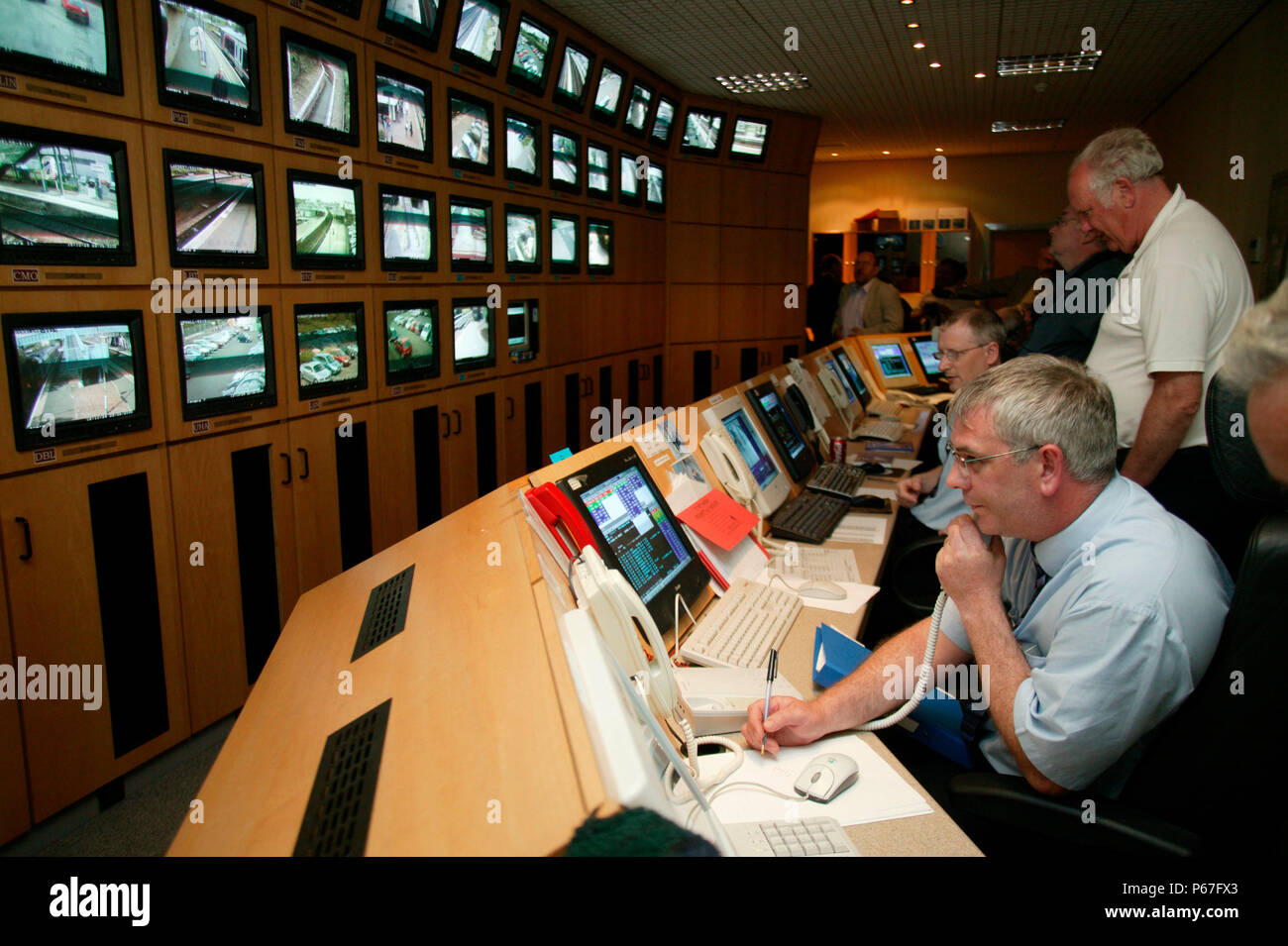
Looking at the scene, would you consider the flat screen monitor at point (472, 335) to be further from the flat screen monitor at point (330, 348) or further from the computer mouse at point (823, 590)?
the computer mouse at point (823, 590)

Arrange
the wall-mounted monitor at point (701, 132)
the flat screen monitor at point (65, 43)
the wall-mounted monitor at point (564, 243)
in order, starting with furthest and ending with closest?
1. the wall-mounted monitor at point (701, 132)
2. the wall-mounted monitor at point (564, 243)
3. the flat screen monitor at point (65, 43)

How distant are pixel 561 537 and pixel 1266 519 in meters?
1.14

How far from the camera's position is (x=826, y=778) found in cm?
133

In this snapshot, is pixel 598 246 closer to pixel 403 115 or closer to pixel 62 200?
pixel 403 115

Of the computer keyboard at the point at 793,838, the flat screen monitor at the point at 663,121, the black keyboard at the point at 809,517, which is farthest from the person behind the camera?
the flat screen monitor at the point at 663,121

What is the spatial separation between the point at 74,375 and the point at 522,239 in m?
2.89

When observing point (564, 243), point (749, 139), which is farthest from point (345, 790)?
point (749, 139)

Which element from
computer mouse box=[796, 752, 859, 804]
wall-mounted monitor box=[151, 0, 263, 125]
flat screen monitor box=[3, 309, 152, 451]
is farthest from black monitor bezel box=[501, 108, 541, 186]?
computer mouse box=[796, 752, 859, 804]

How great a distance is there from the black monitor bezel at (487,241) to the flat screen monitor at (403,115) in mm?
307

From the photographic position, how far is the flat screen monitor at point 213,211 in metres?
2.58

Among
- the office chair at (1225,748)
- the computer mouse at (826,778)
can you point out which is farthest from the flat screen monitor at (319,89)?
the office chair at (1225,748)

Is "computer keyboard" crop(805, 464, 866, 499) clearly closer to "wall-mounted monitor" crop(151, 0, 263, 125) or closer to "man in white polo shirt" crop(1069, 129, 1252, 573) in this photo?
"man in white polo shirt" crop(1069, 129, 1252, 573)

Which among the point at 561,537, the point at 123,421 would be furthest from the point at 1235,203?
the point at 123,421

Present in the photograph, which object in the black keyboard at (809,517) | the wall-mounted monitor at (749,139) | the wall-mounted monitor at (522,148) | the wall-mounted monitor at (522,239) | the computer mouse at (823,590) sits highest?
the wall-mounted monitor at (749,139)
